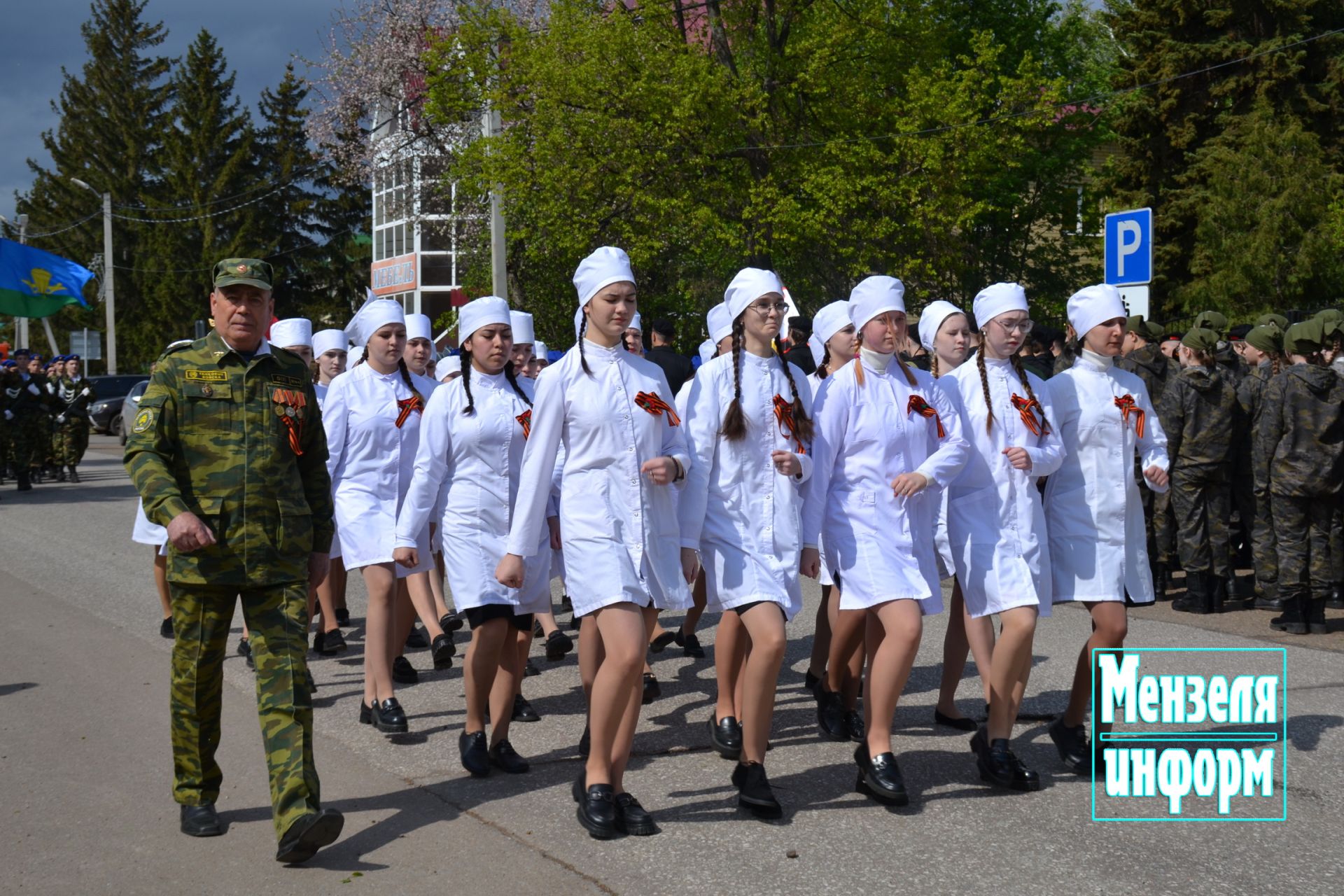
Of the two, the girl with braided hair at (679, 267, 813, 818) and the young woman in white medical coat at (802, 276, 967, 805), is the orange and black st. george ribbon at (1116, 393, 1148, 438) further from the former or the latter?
the girl with braided hair at (679, 267, 813, 818)

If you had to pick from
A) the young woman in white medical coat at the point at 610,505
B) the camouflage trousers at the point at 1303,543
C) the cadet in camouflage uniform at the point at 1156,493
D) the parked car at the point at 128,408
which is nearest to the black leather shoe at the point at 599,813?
the young woman in white medical coat at the point at 610,505

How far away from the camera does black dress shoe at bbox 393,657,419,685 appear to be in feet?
26.9

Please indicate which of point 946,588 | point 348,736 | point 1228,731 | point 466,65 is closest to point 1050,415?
point 1228,731

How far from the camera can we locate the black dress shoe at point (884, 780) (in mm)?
5430

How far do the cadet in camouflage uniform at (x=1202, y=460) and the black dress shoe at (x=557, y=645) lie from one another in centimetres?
520

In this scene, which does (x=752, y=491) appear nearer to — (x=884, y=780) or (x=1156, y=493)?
(x=884, y=780)

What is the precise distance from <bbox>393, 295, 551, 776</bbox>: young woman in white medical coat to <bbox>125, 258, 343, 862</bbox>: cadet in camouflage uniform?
99 centimetres

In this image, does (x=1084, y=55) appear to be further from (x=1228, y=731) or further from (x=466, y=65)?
(x=1228, y=731)

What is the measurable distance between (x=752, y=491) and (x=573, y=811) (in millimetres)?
1455

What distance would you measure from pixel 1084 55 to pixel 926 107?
18104mm

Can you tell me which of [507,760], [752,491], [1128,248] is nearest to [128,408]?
[1128,248]

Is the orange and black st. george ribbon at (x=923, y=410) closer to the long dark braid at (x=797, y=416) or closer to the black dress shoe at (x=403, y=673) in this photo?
the long dark braid at (x=797, y=416)

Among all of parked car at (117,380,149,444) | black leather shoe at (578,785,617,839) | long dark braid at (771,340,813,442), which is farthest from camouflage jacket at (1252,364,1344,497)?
parked car at (117,380,149,444)

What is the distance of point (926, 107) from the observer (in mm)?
24734
